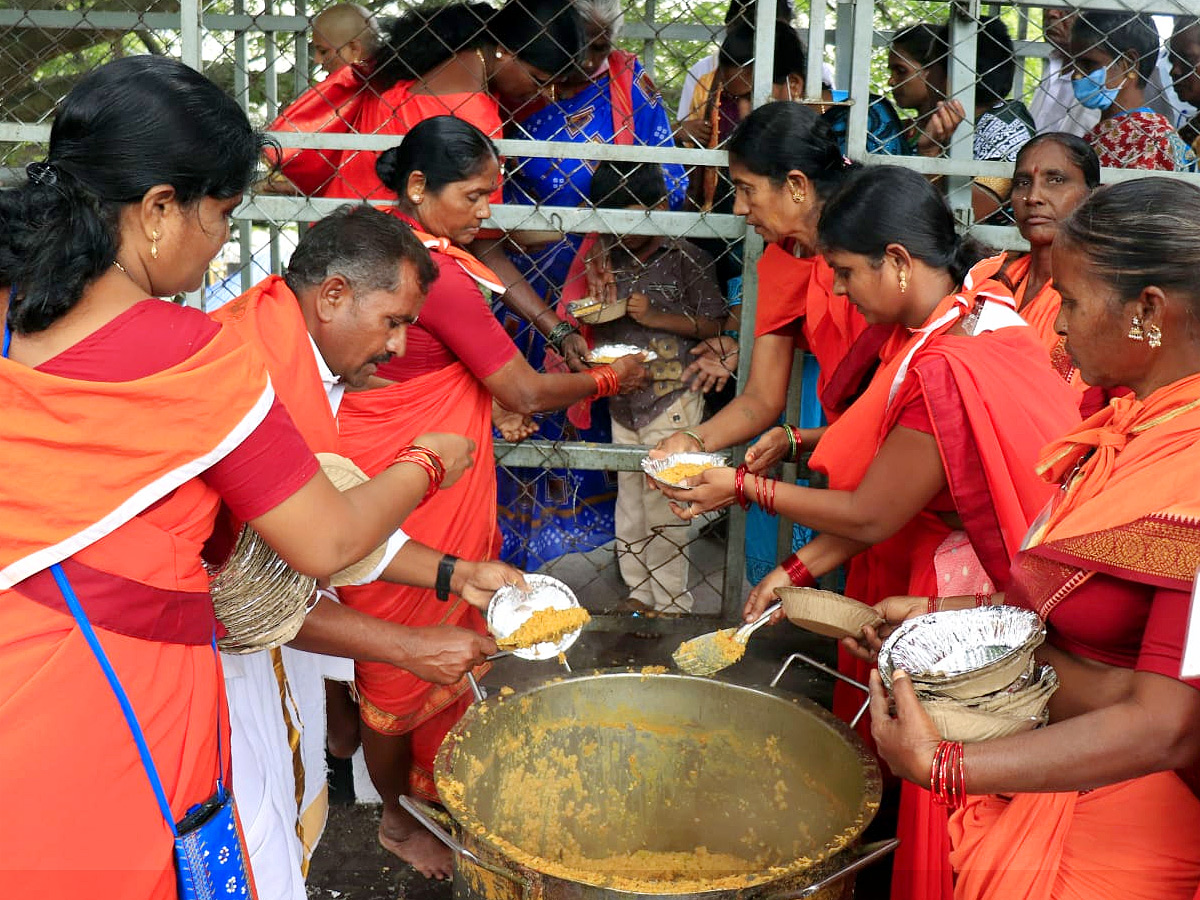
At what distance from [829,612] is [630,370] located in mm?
1519

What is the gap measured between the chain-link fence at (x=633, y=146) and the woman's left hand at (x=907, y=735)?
1.95 meters

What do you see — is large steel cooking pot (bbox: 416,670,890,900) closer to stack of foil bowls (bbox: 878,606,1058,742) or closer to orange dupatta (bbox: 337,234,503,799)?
stack of foil bowls (bbox: 878,606,1058,742)

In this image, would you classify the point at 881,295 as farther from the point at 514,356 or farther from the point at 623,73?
the point at 623,73

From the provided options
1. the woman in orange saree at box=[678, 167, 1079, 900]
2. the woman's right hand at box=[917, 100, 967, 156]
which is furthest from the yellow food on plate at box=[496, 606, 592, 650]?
the woman's right hand at box=[917, 100, 967, 156]

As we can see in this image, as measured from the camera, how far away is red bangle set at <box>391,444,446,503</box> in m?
2.29

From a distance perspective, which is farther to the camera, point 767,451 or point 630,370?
point 630,370

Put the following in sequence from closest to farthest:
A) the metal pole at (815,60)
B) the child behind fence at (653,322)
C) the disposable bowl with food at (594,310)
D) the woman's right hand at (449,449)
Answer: the woman's right hand at (449,449), the metal pole at (815,60), the disposable bowl with food at (594,310), the child behind fence at (653,322)

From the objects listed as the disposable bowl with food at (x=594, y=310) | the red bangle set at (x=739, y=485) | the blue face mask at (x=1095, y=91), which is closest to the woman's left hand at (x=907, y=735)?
the red bangle set at (x=739, y=485)

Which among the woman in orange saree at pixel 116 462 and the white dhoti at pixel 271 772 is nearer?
the woman in orange saree at pixel 116 462

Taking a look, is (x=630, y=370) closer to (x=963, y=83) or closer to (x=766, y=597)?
(x=766, y=597)

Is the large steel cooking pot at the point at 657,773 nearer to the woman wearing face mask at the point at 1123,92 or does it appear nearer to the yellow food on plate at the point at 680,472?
the yellow food on plate at the point at 680,472

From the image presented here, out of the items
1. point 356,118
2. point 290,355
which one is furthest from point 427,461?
point 356,118

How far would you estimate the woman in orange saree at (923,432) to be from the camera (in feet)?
7.91

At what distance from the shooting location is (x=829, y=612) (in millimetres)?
2338
